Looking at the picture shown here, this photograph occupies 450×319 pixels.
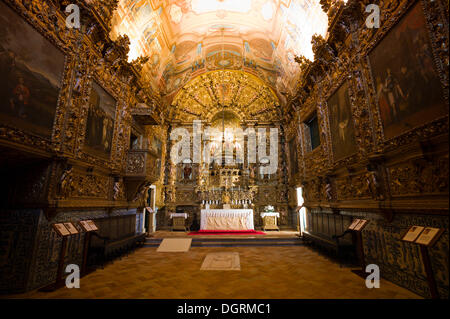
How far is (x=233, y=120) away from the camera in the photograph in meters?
15.4

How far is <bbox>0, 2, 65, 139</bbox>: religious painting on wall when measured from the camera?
3.85m

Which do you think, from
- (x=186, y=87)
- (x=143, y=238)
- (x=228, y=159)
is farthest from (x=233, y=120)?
(x=143, y=238)

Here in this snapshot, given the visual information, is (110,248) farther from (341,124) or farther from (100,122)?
(341,124)

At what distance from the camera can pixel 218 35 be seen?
42.8 feet

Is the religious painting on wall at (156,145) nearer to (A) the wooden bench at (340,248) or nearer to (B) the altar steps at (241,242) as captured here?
(B) the altar steps at (241,242)

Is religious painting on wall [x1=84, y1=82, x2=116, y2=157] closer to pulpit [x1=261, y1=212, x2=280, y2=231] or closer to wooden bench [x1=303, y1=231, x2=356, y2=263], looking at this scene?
wooden bench [x1=303, y1=231, x2=356, y2=263]

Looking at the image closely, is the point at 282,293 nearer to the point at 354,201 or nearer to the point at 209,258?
the point at 209,258

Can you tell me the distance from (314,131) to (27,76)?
10.3m

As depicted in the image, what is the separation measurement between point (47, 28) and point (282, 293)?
7755 mm

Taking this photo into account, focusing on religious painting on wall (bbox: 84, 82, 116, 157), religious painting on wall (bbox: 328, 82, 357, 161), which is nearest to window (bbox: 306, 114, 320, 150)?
religious painting on wall (bbox: 328, 82, 357, 161)

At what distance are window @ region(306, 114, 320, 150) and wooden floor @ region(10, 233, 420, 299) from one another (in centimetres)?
533

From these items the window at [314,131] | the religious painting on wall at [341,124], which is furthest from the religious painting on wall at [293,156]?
the religious painting on wall at [341,124]

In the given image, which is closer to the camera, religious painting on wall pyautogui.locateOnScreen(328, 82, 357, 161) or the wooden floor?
the wooden floor

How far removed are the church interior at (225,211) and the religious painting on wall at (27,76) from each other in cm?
3
